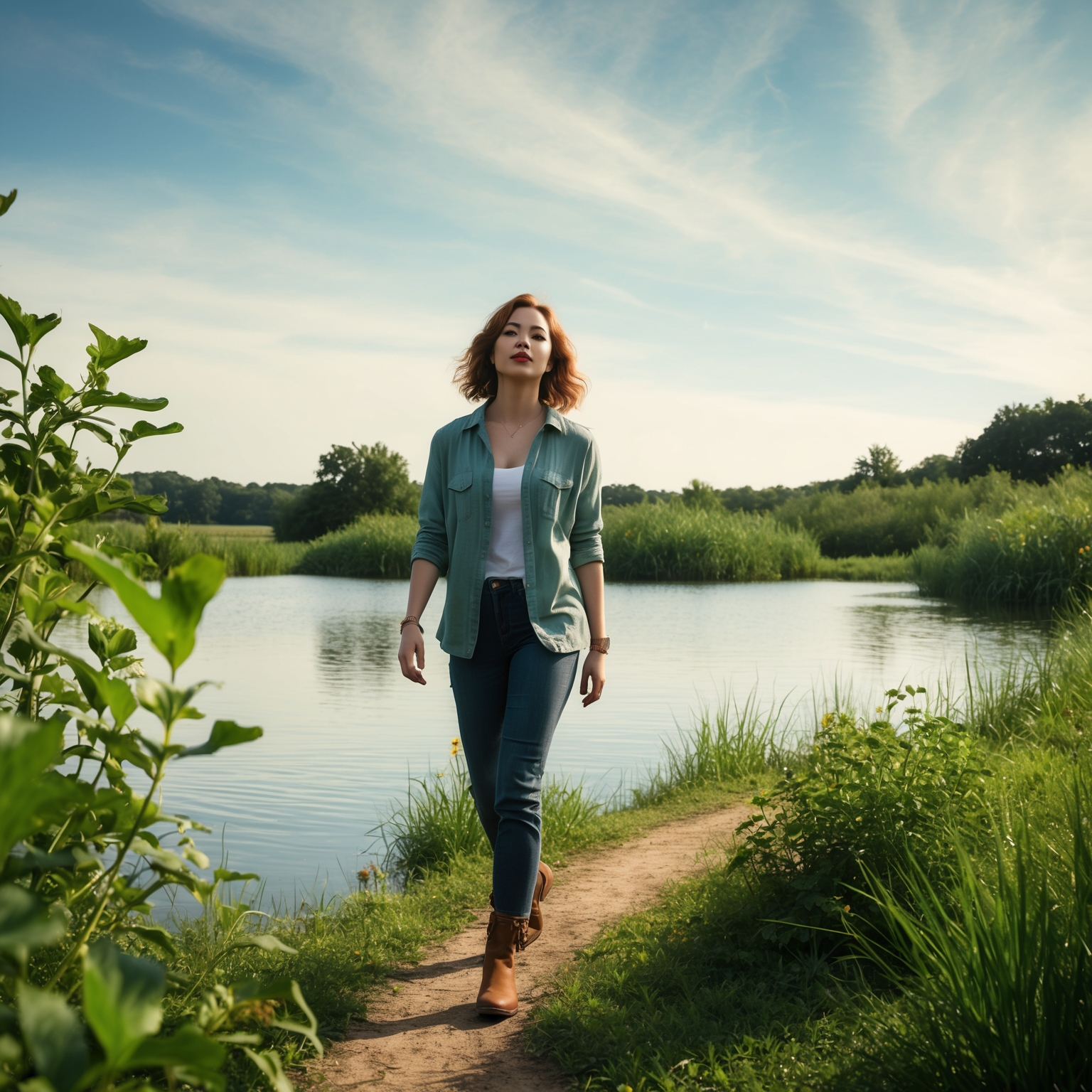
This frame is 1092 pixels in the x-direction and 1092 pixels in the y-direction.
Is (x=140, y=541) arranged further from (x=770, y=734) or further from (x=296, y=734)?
(x=770, y=734)

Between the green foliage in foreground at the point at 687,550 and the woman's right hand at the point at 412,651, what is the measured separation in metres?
20.4

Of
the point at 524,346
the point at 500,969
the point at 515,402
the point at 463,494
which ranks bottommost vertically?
the point at 500,969

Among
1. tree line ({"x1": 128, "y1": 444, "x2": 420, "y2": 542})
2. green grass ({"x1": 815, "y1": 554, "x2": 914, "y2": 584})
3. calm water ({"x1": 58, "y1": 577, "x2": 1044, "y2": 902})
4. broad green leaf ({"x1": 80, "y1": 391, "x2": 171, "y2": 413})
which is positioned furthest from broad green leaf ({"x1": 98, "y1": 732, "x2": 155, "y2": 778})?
tree line ({"x1": 128, "y1": 444, "x2": 420, "y2": 542})

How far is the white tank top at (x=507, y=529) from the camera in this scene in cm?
299

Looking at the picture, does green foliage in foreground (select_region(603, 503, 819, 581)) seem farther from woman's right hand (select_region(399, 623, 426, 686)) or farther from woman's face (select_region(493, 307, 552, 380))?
woman's right hand (select_region(399, 623, 426, 686))

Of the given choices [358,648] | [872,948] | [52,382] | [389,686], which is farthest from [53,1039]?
[358,648]

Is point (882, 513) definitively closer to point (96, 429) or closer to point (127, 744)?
point (96, 429)

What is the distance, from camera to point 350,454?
46.9m

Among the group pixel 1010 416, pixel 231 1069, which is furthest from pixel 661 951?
pixel 1010 416

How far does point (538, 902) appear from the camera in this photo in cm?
327

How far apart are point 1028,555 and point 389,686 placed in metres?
12.9

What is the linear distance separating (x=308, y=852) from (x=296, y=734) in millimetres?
2592

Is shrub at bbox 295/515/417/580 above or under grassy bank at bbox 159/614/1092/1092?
above

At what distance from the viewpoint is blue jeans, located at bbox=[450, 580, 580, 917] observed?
9.20 feet
